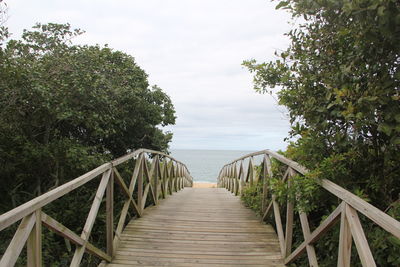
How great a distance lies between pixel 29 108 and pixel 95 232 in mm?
2572

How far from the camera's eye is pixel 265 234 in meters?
3.66

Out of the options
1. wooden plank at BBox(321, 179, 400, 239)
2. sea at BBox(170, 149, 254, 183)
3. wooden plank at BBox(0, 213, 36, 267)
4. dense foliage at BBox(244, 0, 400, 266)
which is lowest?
sea at BBox(170, 149, 254, 183)

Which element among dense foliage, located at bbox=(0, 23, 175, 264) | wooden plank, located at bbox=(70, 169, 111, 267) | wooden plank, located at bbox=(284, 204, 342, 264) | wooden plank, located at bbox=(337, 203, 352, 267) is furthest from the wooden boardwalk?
dense foliage, located at bbox=(0, 23, 175, 264)

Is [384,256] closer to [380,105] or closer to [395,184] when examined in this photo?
[395,184]

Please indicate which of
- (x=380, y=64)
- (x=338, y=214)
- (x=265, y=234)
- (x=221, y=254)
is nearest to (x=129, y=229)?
(x=221, y=254)

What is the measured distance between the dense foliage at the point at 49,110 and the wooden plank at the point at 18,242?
348cm

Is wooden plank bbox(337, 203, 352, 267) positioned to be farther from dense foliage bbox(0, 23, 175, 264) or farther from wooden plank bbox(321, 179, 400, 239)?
dense foliage bbox(0, 23, 175, 264)

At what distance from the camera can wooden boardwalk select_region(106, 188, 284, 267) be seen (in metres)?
2.90

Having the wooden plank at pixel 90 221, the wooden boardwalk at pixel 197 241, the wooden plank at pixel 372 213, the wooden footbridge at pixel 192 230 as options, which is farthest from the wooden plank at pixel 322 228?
the wooden plank at pixel 90 221

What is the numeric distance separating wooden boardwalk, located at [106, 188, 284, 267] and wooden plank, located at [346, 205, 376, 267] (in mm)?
1436

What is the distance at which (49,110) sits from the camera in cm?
489

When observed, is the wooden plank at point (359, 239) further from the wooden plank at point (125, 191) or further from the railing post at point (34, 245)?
the wooden plank at point (125, 191)

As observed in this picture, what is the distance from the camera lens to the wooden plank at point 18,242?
1.32 m

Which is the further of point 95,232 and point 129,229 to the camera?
point 95,232
